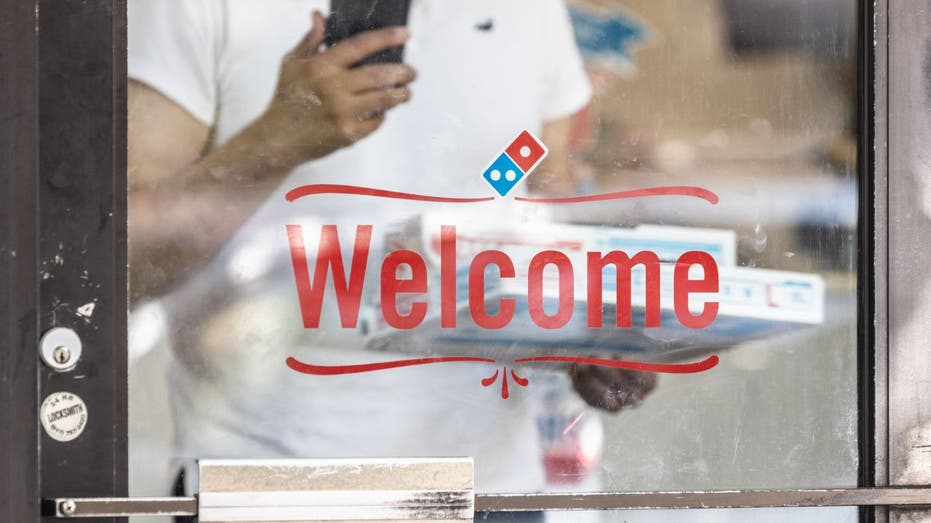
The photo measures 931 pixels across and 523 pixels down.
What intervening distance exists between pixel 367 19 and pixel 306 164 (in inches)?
10.2

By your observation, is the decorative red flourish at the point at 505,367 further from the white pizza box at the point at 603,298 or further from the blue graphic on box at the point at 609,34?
the blue graphic on box at the point at 609,34

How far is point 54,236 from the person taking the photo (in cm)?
164

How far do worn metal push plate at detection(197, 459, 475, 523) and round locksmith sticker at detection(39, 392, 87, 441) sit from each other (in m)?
0.20

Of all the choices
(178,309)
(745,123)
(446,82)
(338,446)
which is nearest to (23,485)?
(178,309)

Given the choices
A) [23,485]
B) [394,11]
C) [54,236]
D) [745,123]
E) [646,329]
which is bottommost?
[23,485]

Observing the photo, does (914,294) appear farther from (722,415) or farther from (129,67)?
(129,67)

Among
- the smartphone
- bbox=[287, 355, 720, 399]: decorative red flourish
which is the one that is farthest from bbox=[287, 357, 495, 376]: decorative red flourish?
the smartphone

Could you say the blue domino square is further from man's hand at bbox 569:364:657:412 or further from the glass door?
man's hand at bbox 569:364:657:412

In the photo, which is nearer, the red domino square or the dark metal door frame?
the dark metal door frame

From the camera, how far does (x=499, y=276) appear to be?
1.74 meters

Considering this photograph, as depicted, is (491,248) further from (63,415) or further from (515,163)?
(63,415)

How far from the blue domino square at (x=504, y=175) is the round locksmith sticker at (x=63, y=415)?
75 cm

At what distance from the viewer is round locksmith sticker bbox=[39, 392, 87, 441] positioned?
163cm

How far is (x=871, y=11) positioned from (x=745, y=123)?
11.1 inches
